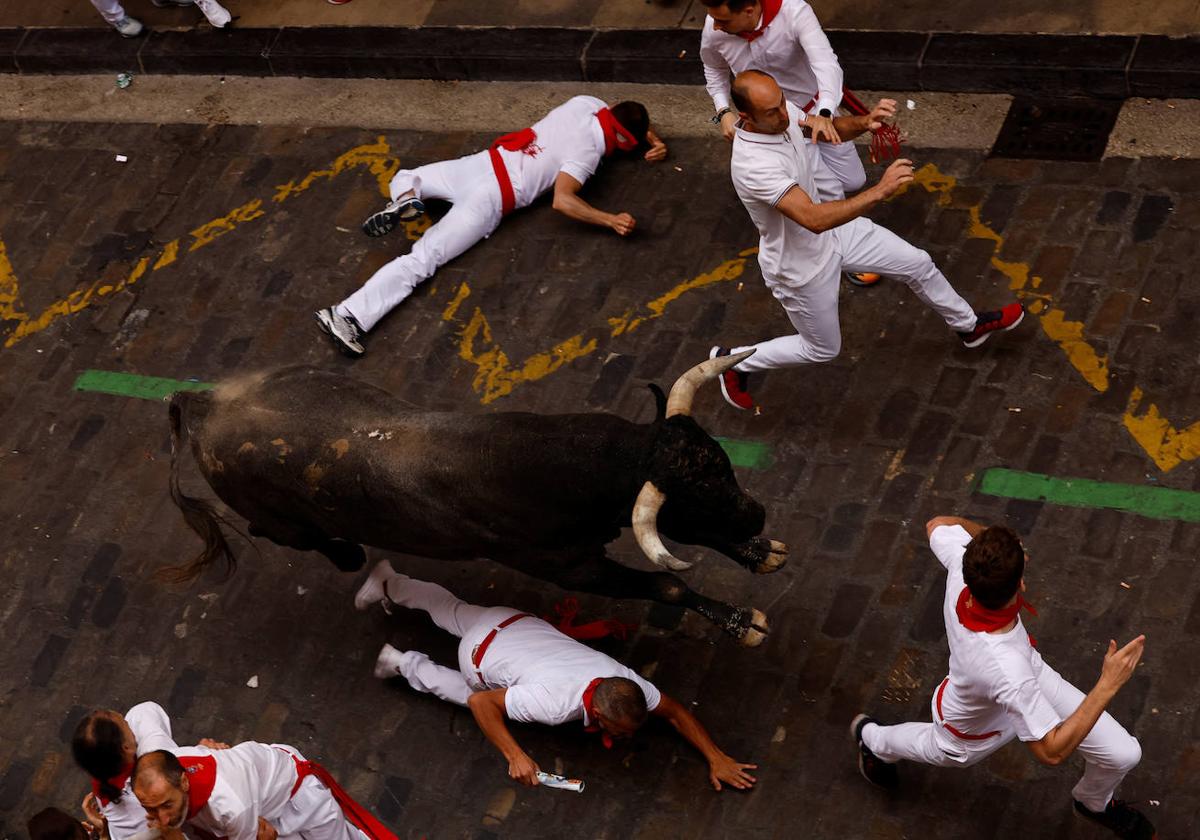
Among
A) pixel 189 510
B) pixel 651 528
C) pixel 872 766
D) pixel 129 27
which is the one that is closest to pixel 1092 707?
pixel 872 766

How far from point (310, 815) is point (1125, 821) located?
10.9 ft

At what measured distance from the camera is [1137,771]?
6.32m

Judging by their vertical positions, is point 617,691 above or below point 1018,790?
above

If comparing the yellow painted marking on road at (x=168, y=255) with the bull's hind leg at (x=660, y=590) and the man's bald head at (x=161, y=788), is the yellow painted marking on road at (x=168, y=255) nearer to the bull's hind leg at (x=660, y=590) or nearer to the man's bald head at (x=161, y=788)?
the bull's hind leg at (x=660, y=590)

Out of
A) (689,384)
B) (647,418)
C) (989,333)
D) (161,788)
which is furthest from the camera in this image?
(647,418)

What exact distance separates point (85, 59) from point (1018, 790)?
30.5 ft

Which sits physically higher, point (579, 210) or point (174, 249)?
point (579, 210)

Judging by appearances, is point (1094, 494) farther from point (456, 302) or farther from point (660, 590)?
point (456, 302)

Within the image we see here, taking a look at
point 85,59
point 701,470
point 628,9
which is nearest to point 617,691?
point 701,470

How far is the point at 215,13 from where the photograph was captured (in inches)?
463

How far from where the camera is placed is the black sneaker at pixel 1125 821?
5977 millimetres

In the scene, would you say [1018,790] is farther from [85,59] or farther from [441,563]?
[85,59]

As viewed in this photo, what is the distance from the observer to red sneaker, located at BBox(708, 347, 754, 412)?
811 cm

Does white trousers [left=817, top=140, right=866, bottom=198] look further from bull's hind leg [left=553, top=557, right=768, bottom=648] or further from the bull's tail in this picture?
the bull's tail
